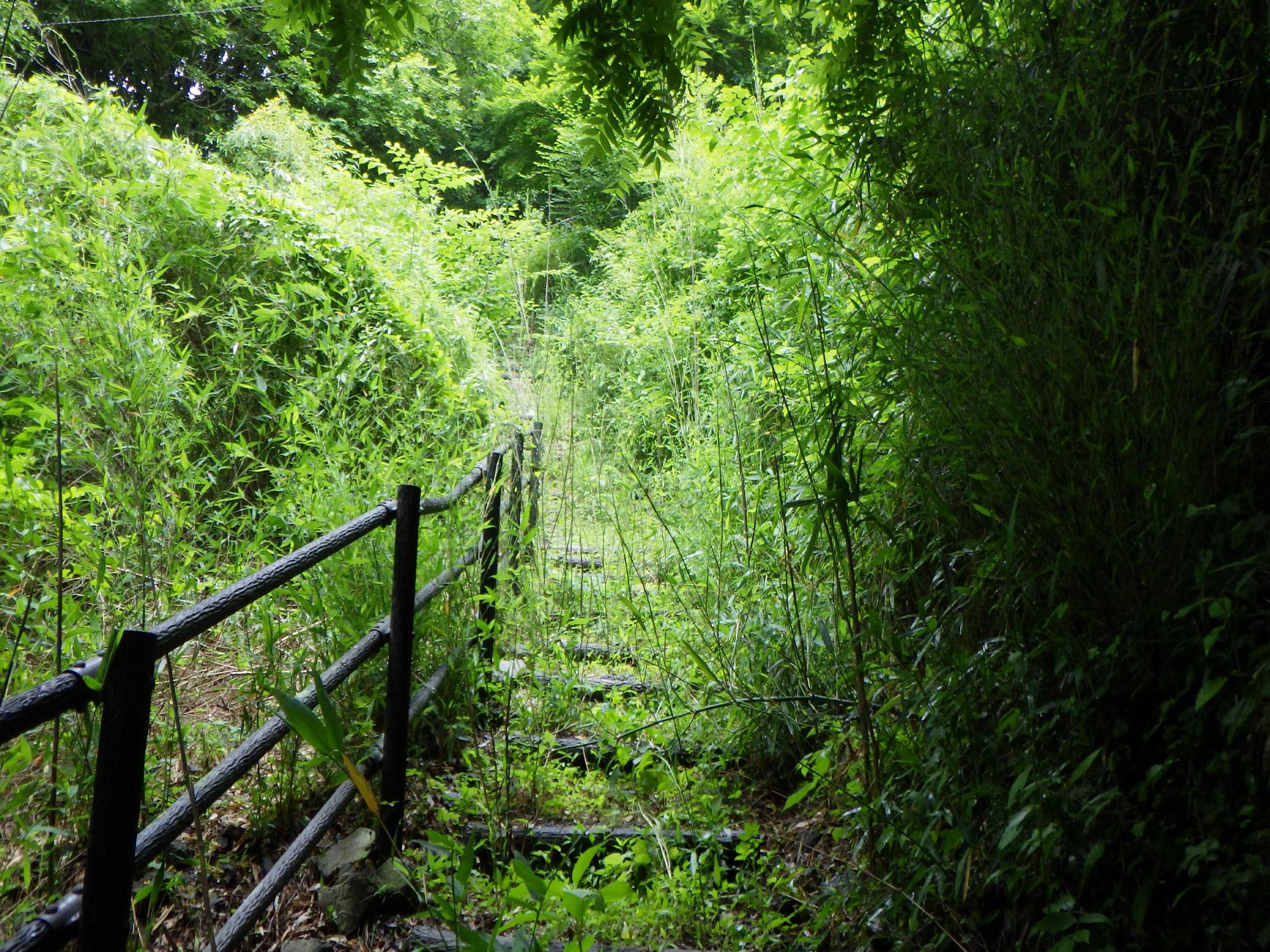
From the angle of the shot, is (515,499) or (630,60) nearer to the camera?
(630,60)

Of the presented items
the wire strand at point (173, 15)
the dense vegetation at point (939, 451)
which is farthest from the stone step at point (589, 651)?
the wire strand at point (173, 15)

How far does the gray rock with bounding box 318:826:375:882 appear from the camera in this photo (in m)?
2.28

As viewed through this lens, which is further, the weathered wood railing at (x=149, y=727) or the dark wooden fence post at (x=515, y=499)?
the dark wooden fence post at (x=515, y=499)

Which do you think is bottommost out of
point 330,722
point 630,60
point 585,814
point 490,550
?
point 585,814

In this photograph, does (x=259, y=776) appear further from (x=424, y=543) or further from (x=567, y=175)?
(x=567, y=175)

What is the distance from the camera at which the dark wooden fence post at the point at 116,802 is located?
3.86 ft

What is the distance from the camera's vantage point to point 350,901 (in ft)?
7.11

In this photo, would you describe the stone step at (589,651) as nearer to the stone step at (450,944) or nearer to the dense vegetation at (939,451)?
the dense vegetation at (939,451)

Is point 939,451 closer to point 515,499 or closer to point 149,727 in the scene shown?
point 149,727

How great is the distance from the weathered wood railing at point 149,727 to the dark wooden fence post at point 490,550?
0.99 feet

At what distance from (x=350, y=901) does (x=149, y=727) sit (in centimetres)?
76

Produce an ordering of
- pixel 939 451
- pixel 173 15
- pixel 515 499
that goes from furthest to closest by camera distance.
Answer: pixel 173 15, pixel 515 499, pixel 939 451

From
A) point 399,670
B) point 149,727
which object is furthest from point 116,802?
point 399,670

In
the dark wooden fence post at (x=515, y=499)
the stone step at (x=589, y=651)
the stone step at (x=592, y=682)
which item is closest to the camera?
the stone step at (x=592, y=682)
